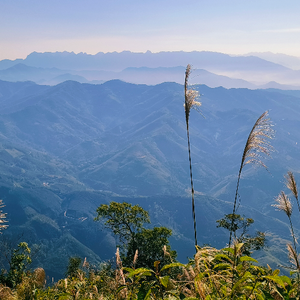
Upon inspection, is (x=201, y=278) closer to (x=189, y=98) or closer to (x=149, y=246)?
(x=189, y=98)

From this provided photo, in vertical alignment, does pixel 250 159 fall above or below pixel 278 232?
above

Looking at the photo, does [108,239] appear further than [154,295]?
Yes

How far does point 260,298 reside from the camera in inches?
85.9

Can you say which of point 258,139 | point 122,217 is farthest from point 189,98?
point 122,217

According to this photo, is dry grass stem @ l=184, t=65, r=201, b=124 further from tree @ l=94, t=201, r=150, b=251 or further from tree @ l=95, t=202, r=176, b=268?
tree @ l=94, t=201, r=150, b=251

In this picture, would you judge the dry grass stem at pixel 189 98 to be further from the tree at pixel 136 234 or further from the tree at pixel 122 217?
the tree at pixel 122 217

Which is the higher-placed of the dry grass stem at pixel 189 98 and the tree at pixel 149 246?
the dry grass stem at pixel 189 98

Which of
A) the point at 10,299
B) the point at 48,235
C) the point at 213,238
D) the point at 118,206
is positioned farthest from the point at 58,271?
the point at 10,299

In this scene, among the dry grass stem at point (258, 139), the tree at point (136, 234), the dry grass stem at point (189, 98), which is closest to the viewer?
the dry grass stem at point (258, 139)

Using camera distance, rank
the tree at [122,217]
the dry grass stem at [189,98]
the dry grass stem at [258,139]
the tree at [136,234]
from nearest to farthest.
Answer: the dry grass stem at [258,139]
the dry grass stem at [189,98]
the tree at [136,234]
the tree at [122,217]

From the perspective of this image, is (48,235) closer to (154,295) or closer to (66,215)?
(66,215)

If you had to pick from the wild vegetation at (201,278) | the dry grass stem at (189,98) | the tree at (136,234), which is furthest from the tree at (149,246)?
the dry grass stem at (189,98)

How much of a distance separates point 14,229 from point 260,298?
172929 millimetres

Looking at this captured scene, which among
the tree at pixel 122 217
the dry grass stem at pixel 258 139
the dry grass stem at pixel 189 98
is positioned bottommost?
the tree at pixel 122 217
